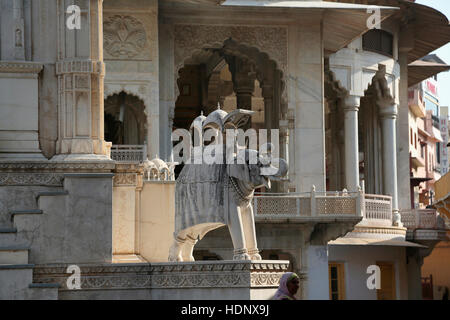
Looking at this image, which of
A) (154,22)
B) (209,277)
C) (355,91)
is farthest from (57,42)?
(355,91)

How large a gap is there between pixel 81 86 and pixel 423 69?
Answer: 3077cm

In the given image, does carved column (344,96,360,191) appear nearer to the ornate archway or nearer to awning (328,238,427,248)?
awning (328,238,427,248)

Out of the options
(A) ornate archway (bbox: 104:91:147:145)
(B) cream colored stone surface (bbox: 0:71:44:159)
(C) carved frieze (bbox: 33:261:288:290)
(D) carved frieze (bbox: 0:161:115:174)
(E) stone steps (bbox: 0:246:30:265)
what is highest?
(A) ornate archway (bbox: 104:91:147:145)

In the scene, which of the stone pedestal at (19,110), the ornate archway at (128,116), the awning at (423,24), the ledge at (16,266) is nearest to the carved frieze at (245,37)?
the ornate archway at (128,116)

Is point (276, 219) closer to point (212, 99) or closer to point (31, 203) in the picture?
point (212, 99)

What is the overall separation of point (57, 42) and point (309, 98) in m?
A: 18.3

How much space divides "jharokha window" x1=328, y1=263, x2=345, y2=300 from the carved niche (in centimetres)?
1022

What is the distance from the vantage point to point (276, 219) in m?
32.8

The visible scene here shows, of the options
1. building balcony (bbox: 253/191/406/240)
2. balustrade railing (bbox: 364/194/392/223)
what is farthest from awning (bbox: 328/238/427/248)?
building balcony (bbox: 253/191/406/240)

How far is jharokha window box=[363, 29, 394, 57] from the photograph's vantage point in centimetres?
3809

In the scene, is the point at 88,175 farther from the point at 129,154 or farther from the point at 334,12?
the point at 334,12

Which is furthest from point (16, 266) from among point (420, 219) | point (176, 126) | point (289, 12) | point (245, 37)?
point (176, 126)

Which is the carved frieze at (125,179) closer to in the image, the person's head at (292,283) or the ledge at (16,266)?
the ledge at (16,266)

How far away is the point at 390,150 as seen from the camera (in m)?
39.0
